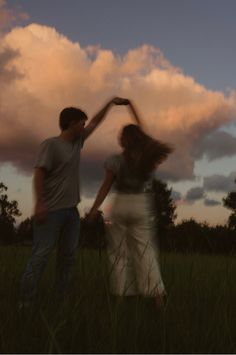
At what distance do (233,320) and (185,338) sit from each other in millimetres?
832

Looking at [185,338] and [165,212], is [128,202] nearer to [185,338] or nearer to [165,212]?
[185,338]

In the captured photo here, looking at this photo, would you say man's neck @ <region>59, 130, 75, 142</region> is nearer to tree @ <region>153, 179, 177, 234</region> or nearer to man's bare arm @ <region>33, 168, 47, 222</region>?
man's bare arm @ <region>33, 168, 47, 222</region>

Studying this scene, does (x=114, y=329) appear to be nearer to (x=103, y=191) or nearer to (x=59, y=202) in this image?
(x=59, y=202)

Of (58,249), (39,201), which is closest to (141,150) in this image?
(39,201)

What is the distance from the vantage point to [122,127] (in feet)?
16.7

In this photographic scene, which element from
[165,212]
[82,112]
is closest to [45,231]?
[82,112]

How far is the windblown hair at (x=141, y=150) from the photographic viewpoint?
4.91 m

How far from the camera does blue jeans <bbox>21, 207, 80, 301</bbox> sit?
4691 mm

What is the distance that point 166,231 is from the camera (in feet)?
72.1

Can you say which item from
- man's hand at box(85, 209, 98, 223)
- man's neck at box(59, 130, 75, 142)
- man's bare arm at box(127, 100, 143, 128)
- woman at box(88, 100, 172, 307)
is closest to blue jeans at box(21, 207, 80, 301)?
man's hand at box(85, 209, 98, 223)

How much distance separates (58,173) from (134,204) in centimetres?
72

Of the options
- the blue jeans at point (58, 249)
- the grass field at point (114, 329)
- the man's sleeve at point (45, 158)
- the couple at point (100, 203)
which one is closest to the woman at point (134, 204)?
the couple at point (100, 203)

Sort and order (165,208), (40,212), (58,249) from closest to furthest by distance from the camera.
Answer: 1. (40,212)
2. (58,249)
3. (165,208)

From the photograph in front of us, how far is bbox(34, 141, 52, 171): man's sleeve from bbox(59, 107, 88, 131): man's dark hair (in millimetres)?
300
